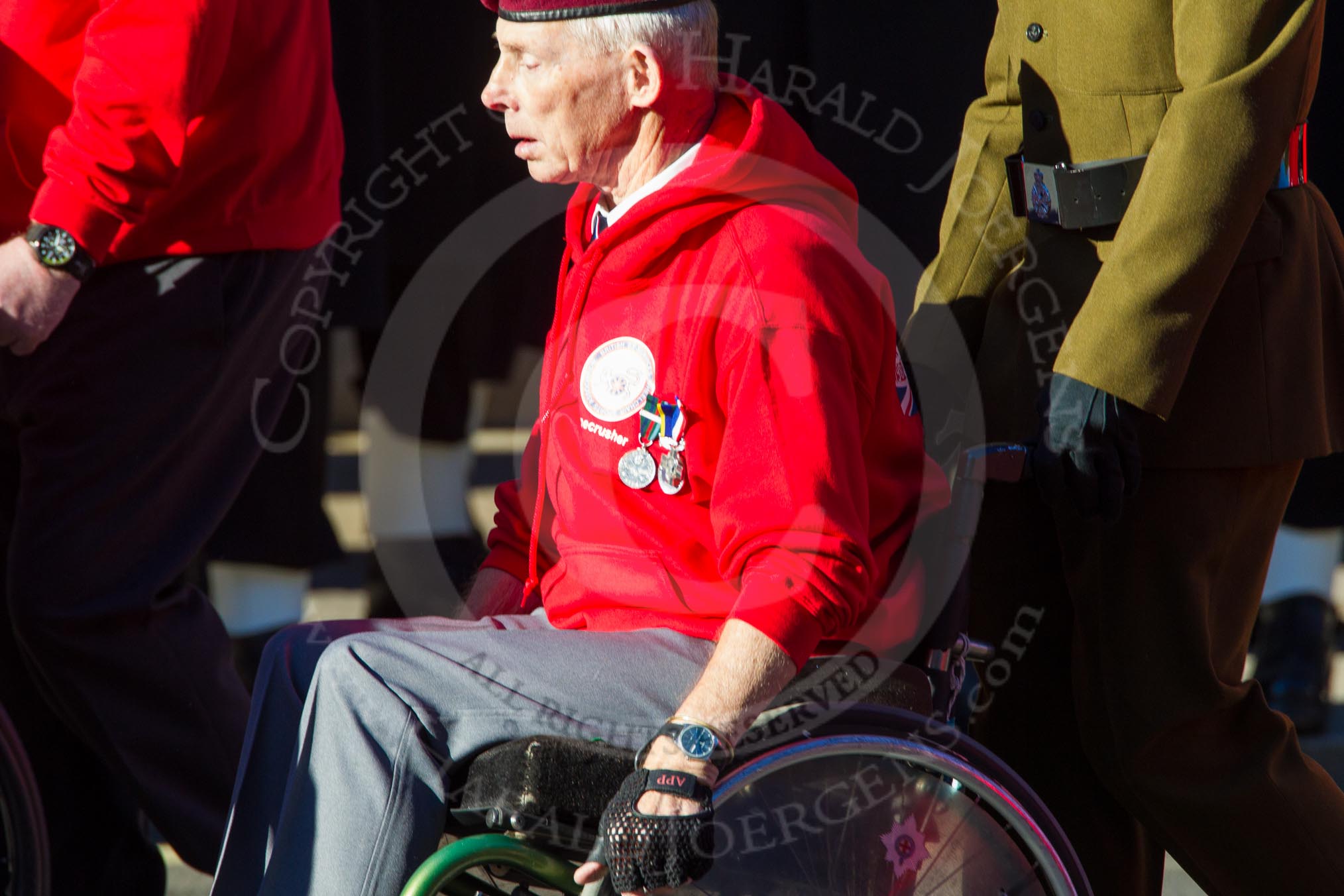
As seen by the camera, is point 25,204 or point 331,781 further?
point 25,204

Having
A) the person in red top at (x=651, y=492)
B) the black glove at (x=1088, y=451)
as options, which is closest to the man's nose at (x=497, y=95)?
the person in red top at (x=651, y=492)

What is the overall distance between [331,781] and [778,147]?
0.83 m

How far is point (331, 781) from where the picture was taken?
5.15 ft

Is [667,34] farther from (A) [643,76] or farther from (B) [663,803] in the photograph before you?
(B) [663,803]

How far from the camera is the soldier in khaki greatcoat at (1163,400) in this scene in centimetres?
176

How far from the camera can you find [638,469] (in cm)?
172

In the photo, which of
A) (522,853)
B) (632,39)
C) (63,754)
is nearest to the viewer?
(522,853)

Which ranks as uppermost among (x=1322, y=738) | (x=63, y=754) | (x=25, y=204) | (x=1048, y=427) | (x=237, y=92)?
(x=237, y=92)

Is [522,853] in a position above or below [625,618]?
below

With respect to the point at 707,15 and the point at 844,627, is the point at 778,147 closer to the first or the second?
the point at 707,15

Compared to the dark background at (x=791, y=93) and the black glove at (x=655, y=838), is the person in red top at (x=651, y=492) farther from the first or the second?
the dark background at (x=791, y=93)

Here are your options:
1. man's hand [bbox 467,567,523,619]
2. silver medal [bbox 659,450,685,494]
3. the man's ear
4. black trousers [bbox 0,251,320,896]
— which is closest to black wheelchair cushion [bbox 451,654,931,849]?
silver medal [bbox 659,450,685,494]

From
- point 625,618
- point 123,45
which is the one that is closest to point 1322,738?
point 625,618

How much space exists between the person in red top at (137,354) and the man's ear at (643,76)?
2.17 ft
